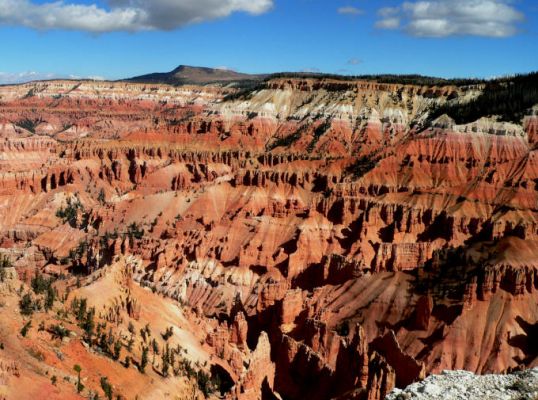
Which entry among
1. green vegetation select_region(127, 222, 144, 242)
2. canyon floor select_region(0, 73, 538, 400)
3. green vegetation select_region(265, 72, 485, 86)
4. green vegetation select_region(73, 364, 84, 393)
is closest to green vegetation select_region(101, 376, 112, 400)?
canyon floor select_region(0, 73, 538, 400)

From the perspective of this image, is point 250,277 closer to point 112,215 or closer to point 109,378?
point 112,215

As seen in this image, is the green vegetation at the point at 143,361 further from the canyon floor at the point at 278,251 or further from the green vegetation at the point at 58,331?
the green vegetation at the point at 58,331

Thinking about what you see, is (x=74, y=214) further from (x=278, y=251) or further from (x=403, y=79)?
(x=403, y=79)

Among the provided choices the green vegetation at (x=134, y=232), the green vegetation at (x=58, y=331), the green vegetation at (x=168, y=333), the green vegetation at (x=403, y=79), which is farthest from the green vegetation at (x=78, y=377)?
the green vegetation at (x=403, y=79)

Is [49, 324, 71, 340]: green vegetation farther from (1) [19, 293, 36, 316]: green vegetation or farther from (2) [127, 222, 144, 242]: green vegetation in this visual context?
(2) [127, 222, 144, 242]: green vegetation

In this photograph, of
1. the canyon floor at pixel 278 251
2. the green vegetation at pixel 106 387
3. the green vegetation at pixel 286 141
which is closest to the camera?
the green vegetation at pixel 106 387

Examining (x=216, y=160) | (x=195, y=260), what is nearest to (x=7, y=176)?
(x=216, y=160)
